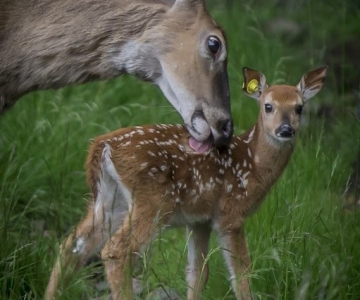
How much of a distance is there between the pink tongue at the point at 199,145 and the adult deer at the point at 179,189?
24mm

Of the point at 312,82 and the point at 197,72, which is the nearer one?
the point at 197,72

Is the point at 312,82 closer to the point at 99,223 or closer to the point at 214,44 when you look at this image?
the point at 214,44

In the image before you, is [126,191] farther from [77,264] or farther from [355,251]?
[355,251]

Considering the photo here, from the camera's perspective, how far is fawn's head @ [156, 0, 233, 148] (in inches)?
261

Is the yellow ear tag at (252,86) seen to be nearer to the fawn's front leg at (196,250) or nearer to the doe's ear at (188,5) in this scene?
the doe's ear at (188,5)

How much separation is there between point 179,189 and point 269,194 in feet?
3.15

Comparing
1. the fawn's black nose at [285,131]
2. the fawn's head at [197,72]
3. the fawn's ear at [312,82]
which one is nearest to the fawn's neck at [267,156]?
the fawn's black nose at [285,131]

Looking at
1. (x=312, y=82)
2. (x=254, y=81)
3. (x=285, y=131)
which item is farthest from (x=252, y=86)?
(x=285, y=131)

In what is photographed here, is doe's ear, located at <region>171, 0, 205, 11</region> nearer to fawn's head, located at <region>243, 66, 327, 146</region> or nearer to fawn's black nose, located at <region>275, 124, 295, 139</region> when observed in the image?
fawn's head, located at <region>243, 66, 327, 146</region>

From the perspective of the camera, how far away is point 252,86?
7.21 meters

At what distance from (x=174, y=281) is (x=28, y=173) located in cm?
200

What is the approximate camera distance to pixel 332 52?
10.7m

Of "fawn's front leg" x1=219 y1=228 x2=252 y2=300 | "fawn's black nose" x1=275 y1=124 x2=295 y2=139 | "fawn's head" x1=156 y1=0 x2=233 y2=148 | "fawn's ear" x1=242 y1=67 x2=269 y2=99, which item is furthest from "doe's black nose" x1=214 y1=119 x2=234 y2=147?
"fawn's ear" x1=242 y1=67 x2=269 y2=99

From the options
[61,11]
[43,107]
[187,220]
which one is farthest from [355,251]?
[43,107]
